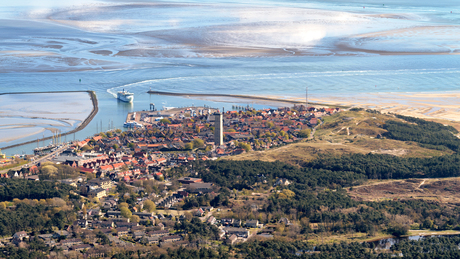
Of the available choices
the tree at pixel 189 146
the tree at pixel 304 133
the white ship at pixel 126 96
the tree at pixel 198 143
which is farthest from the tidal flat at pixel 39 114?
the tree at pixel 304 133

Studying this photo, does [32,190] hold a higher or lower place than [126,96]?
lower

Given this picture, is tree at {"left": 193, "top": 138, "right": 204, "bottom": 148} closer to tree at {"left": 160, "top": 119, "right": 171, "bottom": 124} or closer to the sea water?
tree at {"left": 160, "top": 119, "right": 171, "bottom": 124}

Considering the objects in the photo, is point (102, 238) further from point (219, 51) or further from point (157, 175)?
point (219, 51)

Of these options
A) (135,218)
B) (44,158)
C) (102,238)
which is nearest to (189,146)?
(44,158)

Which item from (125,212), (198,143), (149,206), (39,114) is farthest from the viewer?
(39,114)

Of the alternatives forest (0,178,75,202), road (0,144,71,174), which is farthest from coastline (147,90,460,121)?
forest (0,178,75,202)
